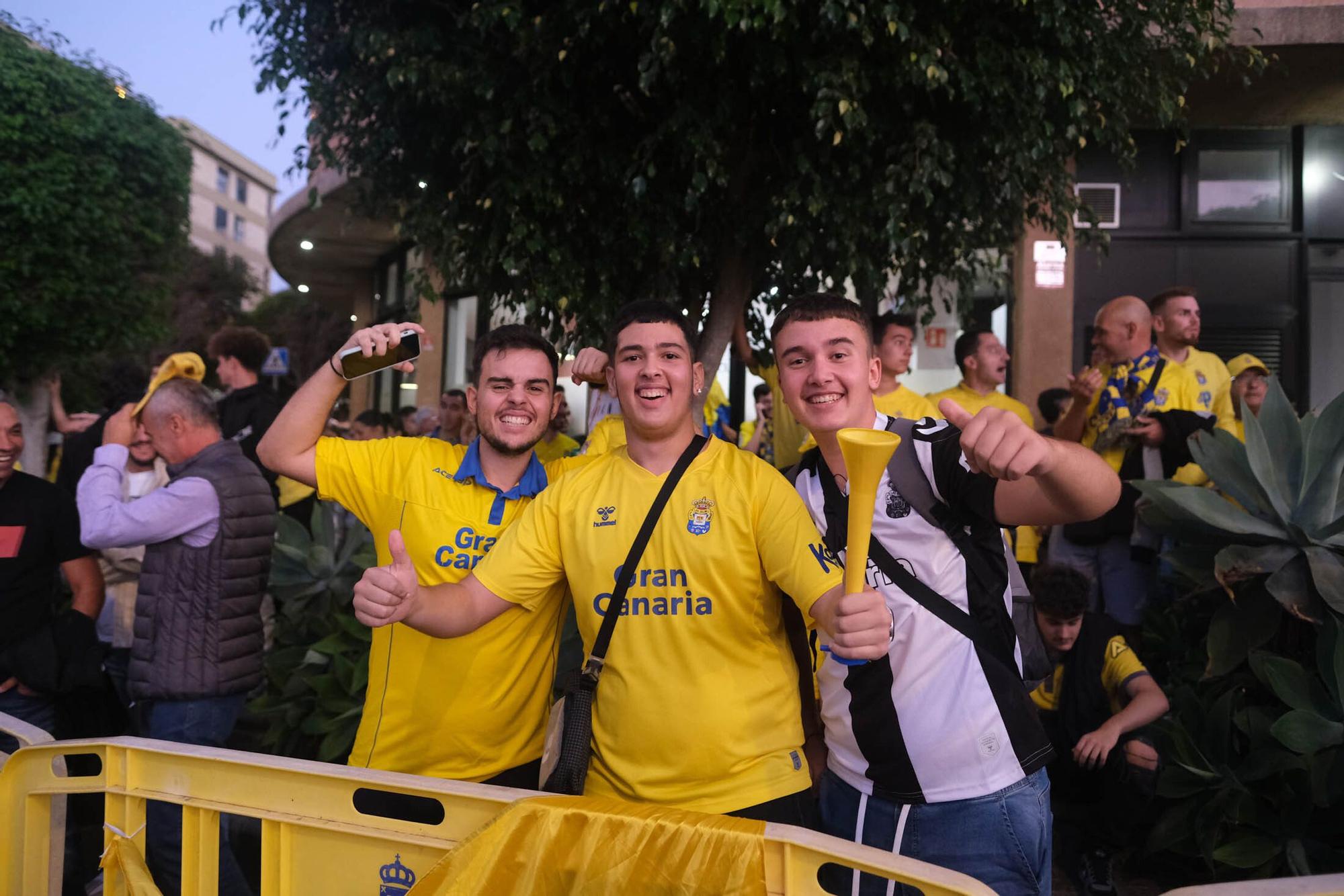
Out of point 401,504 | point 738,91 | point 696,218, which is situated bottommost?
point 401,504

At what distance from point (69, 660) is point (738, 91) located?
4408 mm

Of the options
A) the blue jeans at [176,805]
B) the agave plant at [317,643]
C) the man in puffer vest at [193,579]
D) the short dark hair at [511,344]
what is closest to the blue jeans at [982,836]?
the short dark hair at [511,344]

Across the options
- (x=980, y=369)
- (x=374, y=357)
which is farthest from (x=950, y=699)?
(x=980, y=369)

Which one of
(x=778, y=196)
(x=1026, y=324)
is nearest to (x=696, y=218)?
(x=778, y=196)

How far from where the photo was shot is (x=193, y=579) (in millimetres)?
3572

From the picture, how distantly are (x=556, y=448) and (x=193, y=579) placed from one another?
1622 mm

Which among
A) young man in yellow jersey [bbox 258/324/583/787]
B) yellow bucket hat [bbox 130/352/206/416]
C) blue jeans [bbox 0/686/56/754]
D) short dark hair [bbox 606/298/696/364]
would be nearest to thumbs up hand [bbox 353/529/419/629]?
young man in yellow jersey [bbox 258/324/583/787]

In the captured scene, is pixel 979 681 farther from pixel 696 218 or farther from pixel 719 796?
pixel 696 218

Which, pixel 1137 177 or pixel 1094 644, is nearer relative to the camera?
pixel 1094 644

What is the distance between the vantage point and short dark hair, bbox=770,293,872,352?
2.24m

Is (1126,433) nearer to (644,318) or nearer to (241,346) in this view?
(644,318)

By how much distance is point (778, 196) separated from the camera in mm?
5500

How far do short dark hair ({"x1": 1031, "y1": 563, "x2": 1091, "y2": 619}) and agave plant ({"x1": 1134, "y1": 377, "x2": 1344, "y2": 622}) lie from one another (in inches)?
→ 18.4

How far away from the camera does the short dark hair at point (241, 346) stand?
620cm
